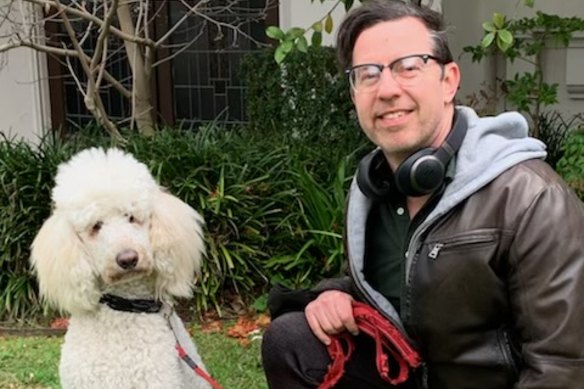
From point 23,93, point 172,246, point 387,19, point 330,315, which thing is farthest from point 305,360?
point 23,93

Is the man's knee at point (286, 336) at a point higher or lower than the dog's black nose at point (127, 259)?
lower

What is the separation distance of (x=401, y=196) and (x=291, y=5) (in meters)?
4.10

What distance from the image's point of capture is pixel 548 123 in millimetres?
6230

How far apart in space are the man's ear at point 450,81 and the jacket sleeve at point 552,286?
40 cm

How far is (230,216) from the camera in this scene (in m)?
4.57

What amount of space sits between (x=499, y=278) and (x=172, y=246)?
105 centimetres

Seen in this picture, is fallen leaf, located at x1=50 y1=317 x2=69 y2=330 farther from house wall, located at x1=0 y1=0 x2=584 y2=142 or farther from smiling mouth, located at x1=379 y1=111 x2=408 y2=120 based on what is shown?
smiling mouth, located at x1=379 y1=111 x2=408 y2=120

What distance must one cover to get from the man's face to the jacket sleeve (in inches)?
14.3

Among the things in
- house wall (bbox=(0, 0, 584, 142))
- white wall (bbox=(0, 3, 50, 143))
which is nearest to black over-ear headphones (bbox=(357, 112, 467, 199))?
house wall (bbox=(0, 0, 584, 142))

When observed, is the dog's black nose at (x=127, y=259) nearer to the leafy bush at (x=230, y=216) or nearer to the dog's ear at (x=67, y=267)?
the dog's ear at (x=67, y=267)

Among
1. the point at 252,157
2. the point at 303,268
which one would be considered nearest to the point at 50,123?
the point at 252,157

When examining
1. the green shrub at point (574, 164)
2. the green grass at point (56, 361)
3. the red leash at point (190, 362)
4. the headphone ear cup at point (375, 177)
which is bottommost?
the green grass at point (56, 361)

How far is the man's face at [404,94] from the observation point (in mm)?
2061

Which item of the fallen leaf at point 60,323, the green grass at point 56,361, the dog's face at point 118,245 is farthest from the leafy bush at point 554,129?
the dog's face at point 118,245
